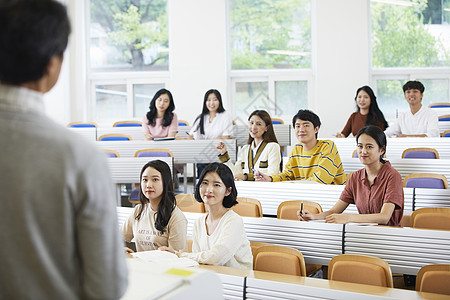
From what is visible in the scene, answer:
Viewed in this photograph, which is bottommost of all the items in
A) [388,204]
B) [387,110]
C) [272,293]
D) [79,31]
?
[272,293]

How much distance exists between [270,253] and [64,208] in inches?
75.1

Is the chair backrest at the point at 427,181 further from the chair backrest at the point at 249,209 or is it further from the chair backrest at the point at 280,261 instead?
the chair backrest at the point at 280,261

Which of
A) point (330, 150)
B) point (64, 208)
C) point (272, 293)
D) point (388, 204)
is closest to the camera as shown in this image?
point (64, 208)

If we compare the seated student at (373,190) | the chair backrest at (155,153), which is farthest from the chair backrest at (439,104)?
the seated student at (373,190)

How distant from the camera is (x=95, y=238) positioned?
91 centimetres

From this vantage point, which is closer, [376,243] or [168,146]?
[376,243]

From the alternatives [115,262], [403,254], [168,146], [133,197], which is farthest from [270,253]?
[168,146]

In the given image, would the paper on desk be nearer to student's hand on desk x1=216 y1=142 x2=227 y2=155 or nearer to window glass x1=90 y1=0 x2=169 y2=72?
student's hand on desk x1=216 y1=142 x2=227 y2=155

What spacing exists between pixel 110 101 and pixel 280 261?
25.3ft

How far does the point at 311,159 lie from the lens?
4.36 meters

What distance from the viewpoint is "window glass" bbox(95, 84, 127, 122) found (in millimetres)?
9672

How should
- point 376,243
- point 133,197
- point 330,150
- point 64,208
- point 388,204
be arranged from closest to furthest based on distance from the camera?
1. point 64,208
2. point 376,243
3. point 388,204
4. point 330,150
5. point 133,197

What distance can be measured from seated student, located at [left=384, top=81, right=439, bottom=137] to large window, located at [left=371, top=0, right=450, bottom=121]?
9.66ft

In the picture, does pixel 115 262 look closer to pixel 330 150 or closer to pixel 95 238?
pixel 95 238
